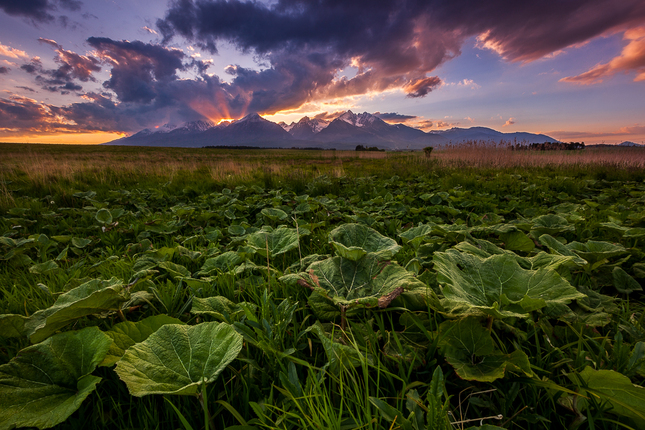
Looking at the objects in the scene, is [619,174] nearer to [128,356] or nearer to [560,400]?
[560,400]

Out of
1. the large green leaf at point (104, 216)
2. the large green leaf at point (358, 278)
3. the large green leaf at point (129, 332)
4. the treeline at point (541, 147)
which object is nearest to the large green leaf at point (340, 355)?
the large green leaf at point (358, 278)

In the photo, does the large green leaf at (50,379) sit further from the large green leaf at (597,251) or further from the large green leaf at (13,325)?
the large green leaf at (597,251)

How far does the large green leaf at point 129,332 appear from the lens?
102 centimetres

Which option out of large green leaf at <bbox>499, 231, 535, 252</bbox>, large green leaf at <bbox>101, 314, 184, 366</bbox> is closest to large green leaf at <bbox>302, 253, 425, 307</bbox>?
large green leaf at <bbox>101, 314, 184, 366</bbox>

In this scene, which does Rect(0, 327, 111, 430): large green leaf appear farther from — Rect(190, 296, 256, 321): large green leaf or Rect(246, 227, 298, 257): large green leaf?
Rect(246, 227, 298, 257): large green leaf

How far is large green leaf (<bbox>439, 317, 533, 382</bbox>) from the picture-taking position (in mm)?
893

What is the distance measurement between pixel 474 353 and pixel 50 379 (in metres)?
1.62

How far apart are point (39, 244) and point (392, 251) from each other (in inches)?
153

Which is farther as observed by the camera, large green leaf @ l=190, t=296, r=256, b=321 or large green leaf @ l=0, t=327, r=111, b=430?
large green leaf @ l=190, t=296, r=256, b=321

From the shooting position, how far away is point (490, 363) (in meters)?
0.94

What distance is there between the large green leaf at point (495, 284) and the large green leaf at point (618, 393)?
25cm

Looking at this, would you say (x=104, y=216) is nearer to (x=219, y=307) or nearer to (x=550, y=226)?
(x=219, y=307)

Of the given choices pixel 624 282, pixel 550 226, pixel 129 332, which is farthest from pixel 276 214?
pixel 624 282

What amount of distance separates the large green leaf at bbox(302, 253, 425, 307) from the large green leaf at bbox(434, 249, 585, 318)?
159 mm
